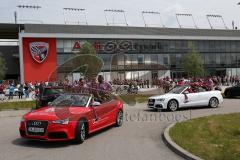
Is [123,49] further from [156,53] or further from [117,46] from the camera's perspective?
[156,53]

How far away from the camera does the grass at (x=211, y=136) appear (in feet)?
30.0

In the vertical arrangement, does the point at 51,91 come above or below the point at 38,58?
below

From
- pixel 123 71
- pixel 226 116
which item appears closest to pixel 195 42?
pixel 123 71

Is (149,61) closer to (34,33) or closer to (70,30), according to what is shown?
(70,30)

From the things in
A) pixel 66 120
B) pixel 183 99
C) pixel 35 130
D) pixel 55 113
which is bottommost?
pixel 35 130

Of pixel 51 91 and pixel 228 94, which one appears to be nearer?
pixel 51 91

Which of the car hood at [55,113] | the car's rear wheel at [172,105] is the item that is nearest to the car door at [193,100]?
the car's rear wheel at [172,105]

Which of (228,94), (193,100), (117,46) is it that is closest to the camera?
(193,100)

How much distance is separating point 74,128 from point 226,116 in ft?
26.0

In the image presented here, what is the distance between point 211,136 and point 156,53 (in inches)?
2380

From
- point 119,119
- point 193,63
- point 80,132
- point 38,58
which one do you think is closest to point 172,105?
point 119,119

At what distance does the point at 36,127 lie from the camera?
10.8 meters

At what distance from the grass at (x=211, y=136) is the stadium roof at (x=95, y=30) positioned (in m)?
52.6

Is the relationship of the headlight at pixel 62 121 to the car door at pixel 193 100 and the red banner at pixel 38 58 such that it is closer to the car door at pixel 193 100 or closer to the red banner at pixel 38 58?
the car door at pixel 193 100
